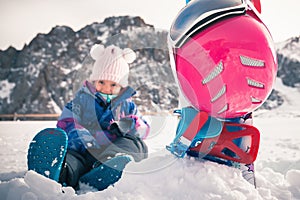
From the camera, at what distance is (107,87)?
1.80 metres

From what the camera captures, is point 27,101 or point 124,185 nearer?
point 124,185

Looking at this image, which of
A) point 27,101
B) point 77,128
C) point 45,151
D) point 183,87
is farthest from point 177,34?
point 27,101

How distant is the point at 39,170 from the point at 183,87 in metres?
0.58

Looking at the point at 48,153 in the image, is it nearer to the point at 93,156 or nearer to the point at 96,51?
the point at 93,156

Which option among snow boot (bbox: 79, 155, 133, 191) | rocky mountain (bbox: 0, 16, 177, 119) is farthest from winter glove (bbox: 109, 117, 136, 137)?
rocky mountain (bbox: 0, 16, 177, 119)

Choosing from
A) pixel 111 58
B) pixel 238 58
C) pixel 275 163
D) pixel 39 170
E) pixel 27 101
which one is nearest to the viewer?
pixel 238 58

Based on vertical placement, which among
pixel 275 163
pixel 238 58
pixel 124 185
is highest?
pixel 238 58

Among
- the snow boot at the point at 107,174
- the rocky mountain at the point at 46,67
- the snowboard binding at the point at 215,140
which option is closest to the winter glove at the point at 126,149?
the snow boot at the point at 107,174

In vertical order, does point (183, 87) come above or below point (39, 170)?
above

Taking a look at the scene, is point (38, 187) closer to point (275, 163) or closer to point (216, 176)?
point (216, 176)

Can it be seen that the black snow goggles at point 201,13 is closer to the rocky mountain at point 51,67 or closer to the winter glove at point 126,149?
the winter glove at point 126,149

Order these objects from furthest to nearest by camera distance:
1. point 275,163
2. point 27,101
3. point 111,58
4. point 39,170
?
point 27,101
point 111,58
point 275,163
point 39,170

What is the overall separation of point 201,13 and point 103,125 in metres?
1.10

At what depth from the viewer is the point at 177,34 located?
75 centimetres
